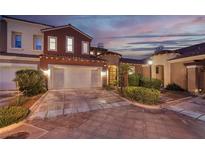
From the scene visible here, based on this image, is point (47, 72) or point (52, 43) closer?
point (47, 72)

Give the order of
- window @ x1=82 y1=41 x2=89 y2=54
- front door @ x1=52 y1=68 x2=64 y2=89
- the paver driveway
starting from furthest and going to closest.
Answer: window @ x1=82 y1=41 x2=89 y2=54 → front door @ x1=52 y1=68 x2=64 y2=89 → the paver driveway

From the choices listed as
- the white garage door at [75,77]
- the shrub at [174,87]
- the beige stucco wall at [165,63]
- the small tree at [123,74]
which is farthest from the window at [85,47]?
the shrub at [174,87]

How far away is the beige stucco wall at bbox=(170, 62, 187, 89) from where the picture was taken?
848cm

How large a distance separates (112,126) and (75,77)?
5713 mm

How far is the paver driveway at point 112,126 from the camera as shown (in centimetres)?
324

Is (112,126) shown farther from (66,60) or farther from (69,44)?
(69,44)

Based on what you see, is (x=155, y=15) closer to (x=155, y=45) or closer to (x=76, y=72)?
(x=155, y=45)

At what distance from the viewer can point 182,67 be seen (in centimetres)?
857

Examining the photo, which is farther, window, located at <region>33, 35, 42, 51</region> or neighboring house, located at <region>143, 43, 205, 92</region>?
window, located at <region>33, 35, 42, 51</region>

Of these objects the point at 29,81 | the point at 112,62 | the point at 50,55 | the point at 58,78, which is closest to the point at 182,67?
the point at 112,62

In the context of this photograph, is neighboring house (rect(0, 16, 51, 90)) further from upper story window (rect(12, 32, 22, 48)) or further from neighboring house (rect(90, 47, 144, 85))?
neighboring house (rect(90, 47, 144, 85))

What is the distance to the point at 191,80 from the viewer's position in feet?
26.3

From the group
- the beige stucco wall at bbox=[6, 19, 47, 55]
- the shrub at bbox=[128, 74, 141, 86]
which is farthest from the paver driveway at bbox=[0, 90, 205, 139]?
the beige stucco wall at bbox=[6, 19, 47, 55]
